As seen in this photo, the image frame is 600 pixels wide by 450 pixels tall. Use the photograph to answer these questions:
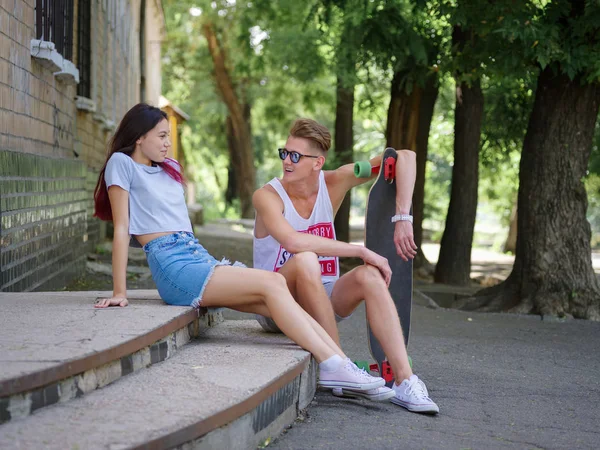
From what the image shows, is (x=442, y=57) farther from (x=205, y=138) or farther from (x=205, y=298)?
(x=205, y=138)

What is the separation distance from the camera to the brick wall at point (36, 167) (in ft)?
21.8

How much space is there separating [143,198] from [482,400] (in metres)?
2.25

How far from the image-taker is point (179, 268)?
16.5ft

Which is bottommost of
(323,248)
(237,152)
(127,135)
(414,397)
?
(414,397)

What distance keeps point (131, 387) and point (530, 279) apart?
24.2 feet

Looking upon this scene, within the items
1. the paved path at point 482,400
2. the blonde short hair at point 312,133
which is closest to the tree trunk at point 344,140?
the paved path at point 482,400

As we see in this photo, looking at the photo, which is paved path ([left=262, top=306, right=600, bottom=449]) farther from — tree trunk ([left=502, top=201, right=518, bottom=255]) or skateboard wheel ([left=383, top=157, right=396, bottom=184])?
tree trunk ([left=502, top=201, right=518, bottom=255])

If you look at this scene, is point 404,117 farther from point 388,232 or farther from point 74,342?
point 74,342

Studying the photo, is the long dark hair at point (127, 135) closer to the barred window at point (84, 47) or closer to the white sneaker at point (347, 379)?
the white sneaker at point (347, 379)

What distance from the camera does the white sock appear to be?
473cm

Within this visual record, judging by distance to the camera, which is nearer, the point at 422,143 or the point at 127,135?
the point at 127,135

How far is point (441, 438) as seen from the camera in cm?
445

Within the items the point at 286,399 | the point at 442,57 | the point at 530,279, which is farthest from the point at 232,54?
the point at 286,399

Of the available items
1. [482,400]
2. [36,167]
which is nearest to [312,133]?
[482,400]
